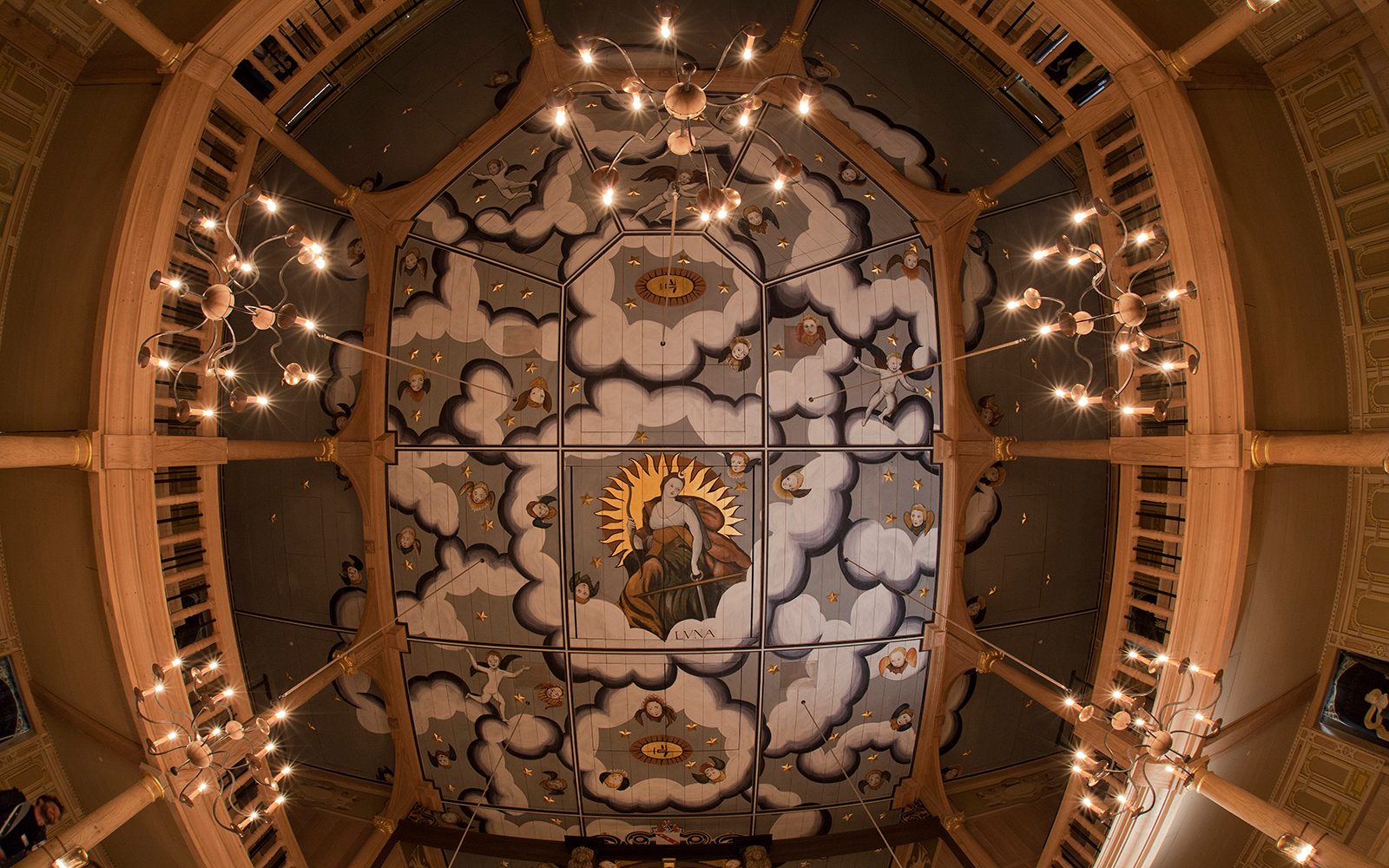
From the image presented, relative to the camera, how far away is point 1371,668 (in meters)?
7.33

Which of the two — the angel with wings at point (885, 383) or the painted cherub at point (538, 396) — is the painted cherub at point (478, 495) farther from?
the angel with wings at point (885, 383)

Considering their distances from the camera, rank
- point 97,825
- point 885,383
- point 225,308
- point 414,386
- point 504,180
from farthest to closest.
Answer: point 414,386, point 885,383, point 504,180, point 97,825, point 225,308

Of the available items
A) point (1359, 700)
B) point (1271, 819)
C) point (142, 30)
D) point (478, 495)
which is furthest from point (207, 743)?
point (1359, 700)

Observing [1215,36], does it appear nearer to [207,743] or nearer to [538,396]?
[538,396]

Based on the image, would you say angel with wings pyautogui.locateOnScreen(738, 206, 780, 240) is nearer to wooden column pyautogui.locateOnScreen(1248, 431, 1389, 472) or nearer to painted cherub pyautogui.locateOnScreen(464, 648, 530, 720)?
wooden column pyautogui.locateOnScreen(1248, 431, 1389, 472)

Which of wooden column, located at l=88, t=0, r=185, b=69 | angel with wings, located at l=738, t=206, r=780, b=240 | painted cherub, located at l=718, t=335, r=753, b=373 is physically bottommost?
painted cherub, located at l=718, t=335, r=753, b=373

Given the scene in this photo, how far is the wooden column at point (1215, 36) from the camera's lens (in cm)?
548

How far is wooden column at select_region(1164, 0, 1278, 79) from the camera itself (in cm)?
548

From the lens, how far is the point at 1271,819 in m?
6.25

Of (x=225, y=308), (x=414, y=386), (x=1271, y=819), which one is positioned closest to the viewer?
(x=225, y=308)

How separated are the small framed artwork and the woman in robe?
7110 mm

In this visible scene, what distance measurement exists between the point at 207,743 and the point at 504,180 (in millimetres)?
7685

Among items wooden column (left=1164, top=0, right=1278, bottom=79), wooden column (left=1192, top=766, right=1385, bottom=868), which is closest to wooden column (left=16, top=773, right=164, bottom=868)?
→ wooden column (left=1192, top=766, right=1385, bottom=868)

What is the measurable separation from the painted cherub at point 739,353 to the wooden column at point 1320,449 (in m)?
5.91
